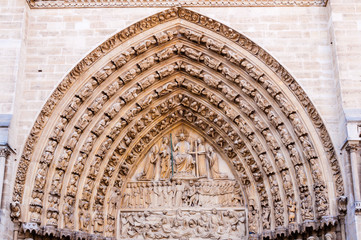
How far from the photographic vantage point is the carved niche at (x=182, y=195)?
12555 mm

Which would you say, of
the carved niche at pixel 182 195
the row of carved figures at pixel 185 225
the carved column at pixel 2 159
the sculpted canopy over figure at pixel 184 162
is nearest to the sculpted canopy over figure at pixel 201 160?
the carved niche at pixel 182 195

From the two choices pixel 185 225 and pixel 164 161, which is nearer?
pixel 185 225

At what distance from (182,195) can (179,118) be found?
1688 mm

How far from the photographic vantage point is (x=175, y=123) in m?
13.4

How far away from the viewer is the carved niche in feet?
41.2

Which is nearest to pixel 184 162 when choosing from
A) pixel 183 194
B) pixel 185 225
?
pixel 183 194

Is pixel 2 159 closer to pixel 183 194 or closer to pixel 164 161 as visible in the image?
pixel 164 161

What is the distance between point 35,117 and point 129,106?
2.04 metres

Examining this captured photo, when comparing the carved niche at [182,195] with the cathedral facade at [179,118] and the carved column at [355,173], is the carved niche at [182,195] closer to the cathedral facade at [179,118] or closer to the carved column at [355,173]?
the cathedral facade at [179,118]

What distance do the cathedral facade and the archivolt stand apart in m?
0.03

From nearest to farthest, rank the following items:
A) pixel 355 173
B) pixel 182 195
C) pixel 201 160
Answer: pixel 355 173, pixel 182 195, pixel 201 160

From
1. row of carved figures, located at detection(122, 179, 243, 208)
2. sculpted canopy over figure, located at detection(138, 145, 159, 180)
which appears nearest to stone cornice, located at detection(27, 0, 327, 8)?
sculpted canopy over figure, located at detection(138, 145, 159, 180)

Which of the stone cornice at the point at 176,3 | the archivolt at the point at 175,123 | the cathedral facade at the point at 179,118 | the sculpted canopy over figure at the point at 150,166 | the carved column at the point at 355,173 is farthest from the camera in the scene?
the sculpted canopy over figure at the point at 150,166

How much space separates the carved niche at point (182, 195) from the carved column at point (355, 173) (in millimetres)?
2745
